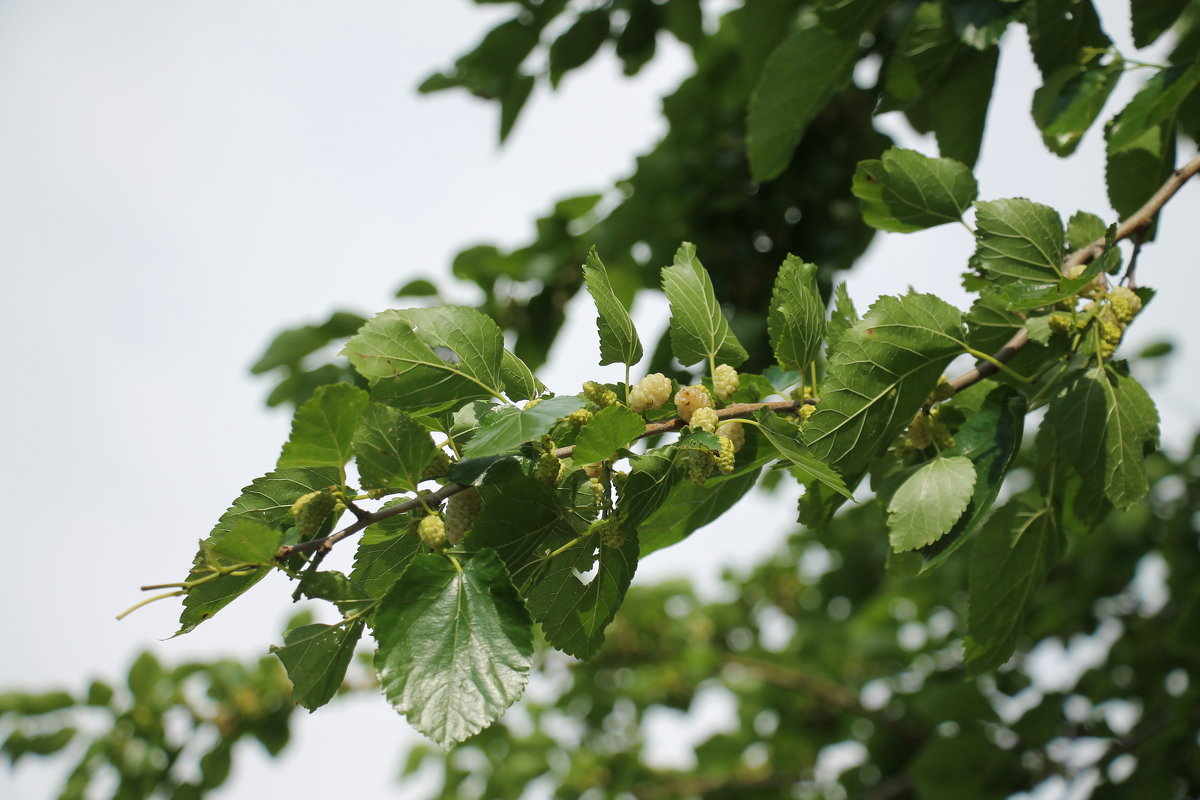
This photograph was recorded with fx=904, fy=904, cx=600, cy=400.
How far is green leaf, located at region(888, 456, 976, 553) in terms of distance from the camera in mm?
759

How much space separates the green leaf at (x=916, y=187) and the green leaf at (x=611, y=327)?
1.16ft

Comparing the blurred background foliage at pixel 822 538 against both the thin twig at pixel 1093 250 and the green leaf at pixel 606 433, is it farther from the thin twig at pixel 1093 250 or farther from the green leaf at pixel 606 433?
the green leaf at pixel 606 433

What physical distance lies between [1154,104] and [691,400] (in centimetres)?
74

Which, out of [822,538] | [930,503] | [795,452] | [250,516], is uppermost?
[250,516]

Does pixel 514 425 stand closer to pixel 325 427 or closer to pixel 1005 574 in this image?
pixel 325 427

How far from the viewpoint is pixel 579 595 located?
Answer: 0.77 metres

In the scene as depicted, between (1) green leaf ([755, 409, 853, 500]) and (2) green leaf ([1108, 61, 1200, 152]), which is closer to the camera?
(1) green leaf ([755, 409, 853, 500])

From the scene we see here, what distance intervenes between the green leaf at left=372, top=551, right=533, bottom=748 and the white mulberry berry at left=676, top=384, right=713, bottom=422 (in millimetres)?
200

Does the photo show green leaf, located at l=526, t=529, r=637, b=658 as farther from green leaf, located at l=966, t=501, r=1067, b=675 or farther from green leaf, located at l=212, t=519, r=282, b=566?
green leaf, located at l=966, t=501, r=1067, b=675

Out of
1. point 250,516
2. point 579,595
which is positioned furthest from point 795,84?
point 250,516

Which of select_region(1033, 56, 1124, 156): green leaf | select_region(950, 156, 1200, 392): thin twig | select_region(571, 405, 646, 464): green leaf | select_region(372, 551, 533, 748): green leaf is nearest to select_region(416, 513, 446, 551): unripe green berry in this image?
select_region(372, 551, 533, 748): green leaf

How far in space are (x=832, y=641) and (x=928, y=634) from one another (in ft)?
1.29

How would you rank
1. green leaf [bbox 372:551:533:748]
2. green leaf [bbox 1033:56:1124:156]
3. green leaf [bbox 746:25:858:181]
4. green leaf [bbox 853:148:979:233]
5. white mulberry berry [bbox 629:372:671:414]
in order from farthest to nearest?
green leaf [bbox 746:25:858:181]
green leaf [bbox 1033:56:1124:156]
green leaf [bbox 853:148:979:233]
white mulberry berry [bbox 629:372:671:414]
green leaf [bbox 372:551:533:748]

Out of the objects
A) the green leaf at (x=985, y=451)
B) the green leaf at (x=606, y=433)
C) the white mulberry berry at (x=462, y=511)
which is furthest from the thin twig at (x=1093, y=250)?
the white mulberry berry at (x=462, y=511)
